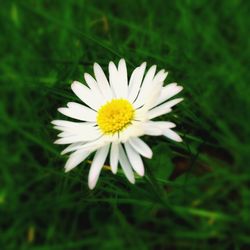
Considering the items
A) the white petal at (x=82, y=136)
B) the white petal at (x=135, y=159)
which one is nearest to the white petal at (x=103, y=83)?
the white petal at (x=82, y=136)

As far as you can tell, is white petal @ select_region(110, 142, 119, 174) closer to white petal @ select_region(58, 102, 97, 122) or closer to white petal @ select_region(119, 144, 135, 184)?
white petal @ select_region(119, 144, 135, 184)

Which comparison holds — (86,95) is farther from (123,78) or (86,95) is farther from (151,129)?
(151,129)

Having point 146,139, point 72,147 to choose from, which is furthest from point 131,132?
point 146,139

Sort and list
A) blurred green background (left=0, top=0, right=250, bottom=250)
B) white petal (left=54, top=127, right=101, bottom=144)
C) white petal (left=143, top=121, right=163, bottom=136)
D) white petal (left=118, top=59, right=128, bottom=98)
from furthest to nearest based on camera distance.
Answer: blurred green background (left=0, top=0, right=250, bottom=250) → white petal (left=118, top=59, right=128, bottom=98) → white petal (left=54, top=127, right=101, bottom=144) → white petal (left=143, top=121, right=163, bottom=136)

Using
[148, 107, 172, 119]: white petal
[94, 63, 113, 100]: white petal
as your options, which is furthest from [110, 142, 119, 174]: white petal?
[94, 63, 113, 100]: white petal

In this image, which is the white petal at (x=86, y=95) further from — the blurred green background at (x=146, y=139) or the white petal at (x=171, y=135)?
the white petal at (x=171, y=135)

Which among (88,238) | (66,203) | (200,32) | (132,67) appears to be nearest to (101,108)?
(132,67)

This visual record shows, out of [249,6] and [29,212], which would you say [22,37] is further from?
[249,6]
